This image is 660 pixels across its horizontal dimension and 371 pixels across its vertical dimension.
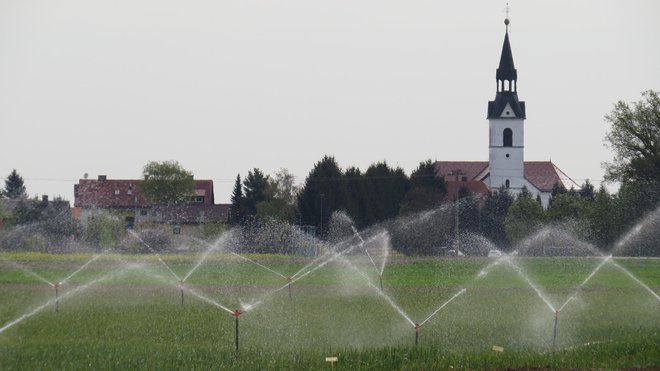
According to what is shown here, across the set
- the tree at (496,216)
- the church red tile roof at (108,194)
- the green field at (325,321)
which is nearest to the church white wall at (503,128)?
the tree at (496,216)

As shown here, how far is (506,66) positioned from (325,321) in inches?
4758

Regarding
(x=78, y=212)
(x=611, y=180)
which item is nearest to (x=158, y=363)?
(x=611, y=180)

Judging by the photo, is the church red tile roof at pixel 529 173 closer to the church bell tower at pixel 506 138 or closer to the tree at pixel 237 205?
the church bell tower at pixel 506 138

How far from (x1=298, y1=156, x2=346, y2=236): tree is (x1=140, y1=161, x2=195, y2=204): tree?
1894 inches

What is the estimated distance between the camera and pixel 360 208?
123 m

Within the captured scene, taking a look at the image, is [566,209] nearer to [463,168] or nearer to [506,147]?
[506,147]

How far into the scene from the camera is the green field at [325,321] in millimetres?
27094

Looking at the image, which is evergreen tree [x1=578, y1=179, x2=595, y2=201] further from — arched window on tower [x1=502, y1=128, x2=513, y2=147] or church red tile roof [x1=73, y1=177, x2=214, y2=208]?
church red tile roof [x1=73, y1=177, x2=214, y2=208]

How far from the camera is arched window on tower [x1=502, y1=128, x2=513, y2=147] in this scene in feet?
527

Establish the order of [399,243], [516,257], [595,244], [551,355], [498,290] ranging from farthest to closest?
[399,243]
[516,257]
[595,244]
[498,290]
[551,355]

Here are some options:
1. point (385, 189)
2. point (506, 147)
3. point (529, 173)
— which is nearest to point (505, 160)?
point (506, 147)

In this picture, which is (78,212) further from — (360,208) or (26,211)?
(360,208)

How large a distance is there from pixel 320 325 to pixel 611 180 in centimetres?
6426

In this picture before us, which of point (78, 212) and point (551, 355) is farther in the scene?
point (78, 212)
